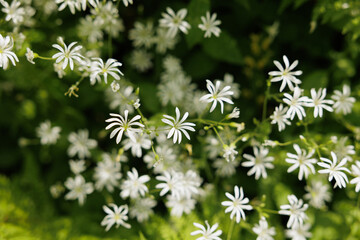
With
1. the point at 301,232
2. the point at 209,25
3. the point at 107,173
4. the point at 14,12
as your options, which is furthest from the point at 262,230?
the point at 14,12

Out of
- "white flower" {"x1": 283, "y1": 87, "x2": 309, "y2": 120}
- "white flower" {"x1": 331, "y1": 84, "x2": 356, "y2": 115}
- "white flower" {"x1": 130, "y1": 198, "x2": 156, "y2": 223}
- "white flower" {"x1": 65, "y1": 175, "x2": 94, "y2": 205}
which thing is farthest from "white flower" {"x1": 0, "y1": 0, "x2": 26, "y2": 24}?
"white flower" {"x1": 331, "y1": 84, "x2": 356, "y2": 115}

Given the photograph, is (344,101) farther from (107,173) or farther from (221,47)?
(107,173)

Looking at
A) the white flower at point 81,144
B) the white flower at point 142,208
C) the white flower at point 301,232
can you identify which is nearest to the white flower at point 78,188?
the white flower at point 81,144

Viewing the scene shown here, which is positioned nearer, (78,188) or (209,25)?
(209,25)

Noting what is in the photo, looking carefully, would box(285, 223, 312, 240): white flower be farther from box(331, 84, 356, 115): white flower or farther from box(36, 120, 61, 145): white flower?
box(36, 120, 61, 145): white flower

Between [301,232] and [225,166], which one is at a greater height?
[225,166]

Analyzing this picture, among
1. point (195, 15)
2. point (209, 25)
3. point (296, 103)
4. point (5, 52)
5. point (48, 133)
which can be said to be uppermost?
point (195, 15)

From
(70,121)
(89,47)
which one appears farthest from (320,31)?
(70,121)

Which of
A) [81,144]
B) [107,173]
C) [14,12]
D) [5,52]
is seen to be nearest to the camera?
[5,52]
